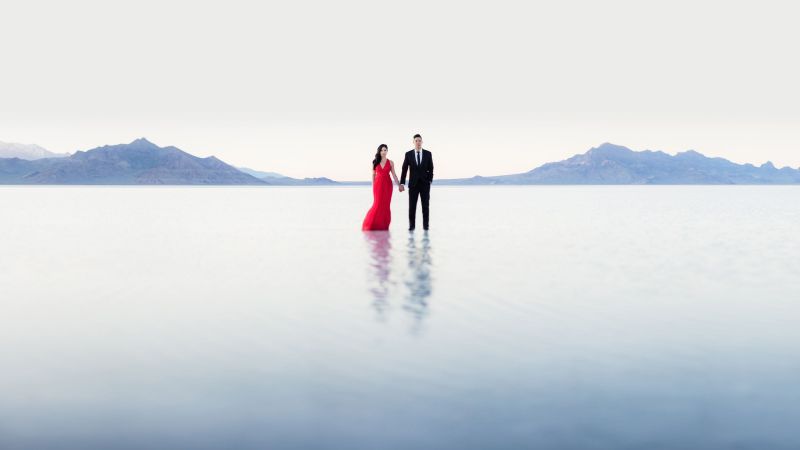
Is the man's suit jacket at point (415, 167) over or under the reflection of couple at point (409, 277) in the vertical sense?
over

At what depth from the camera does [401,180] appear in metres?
20.9

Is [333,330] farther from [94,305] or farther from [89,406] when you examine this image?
[94,305]

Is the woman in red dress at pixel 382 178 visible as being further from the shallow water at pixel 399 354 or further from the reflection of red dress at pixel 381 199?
the shallow water at pixel 399 354

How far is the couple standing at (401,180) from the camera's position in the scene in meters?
20.8

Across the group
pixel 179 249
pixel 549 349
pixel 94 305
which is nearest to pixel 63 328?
pixel 94 305

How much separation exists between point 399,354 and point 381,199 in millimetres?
15663

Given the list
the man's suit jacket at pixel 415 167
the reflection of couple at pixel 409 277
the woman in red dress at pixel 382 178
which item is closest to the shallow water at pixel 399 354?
the reflection of couple at pixel 409 277

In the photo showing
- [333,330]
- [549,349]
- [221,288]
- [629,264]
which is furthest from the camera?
[629,264]

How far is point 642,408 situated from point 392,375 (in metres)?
1.90

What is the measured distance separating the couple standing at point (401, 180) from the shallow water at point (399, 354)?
6.64 m

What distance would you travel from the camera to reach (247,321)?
8.55m

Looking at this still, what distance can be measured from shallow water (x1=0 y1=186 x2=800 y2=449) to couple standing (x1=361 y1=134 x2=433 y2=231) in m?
6.64

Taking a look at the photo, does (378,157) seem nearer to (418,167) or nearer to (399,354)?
(418,167)

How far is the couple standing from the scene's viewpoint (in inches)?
821
